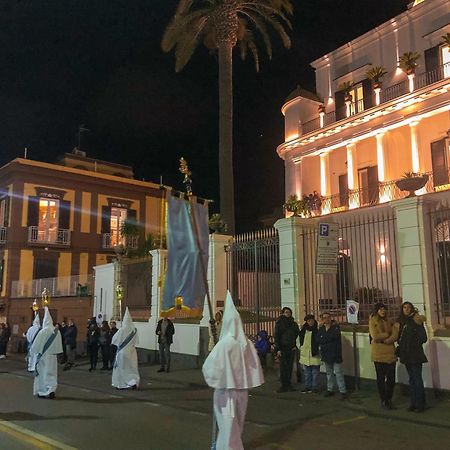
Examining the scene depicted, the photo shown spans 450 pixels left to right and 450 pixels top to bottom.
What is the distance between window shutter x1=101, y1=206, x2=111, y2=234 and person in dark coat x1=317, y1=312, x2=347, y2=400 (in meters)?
25.7

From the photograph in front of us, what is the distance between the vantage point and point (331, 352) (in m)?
10.2

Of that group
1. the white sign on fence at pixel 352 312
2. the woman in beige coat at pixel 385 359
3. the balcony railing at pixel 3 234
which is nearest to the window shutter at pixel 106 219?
the balcony railing at pixel 3 234

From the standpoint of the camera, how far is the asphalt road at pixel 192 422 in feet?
22.9

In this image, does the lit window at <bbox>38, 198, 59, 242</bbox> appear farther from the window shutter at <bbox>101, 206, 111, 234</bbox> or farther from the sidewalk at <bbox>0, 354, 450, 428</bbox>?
the sidewalk at <bbox>0, 354, 450, 428</bbox>

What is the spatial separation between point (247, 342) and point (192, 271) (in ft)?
6.03

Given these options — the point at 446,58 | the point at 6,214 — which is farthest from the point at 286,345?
the point at 6,214

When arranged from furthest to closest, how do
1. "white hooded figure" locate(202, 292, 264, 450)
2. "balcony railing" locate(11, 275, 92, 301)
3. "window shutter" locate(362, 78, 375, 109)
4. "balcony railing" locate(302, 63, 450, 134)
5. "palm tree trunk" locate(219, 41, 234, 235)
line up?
"window shutter" locate(362, 78, 375, 109) → "balcony railing" locate(11, 275, 92, 301) → "balcony railing" locate(302, 63, 450, 134) → "palm tree trunk" locate(219, 41, 234, 235) → "white hooded figure" locate(202, 292, 264, 450)

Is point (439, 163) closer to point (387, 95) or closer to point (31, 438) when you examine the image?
point (387, 95)

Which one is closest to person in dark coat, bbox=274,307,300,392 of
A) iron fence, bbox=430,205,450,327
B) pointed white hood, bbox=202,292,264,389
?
iron fence, bbox=430,205,450,327

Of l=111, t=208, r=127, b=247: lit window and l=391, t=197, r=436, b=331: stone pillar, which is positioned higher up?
l=111, t=208, r=127, b=247: lit window

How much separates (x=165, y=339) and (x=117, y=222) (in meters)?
20.9

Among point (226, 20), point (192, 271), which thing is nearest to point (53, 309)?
point (226, 20)

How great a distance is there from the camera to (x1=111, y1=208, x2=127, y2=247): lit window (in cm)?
3466

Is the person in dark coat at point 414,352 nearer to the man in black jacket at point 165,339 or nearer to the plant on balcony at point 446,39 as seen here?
the man in black jacket at point 165,339
